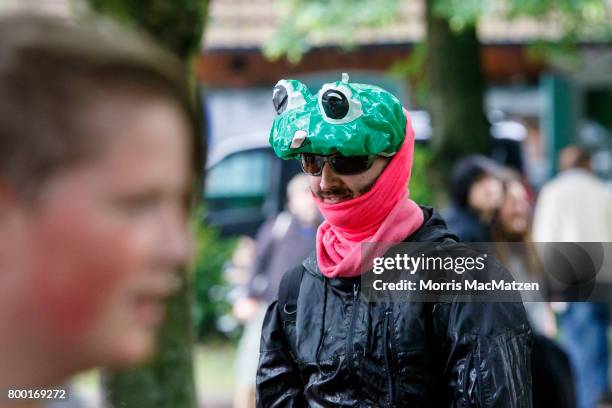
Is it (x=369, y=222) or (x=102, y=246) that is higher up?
(x=369, y=222)

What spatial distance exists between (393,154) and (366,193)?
0.14 meters

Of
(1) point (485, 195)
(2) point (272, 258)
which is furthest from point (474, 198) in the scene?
(2) point (272, 258)

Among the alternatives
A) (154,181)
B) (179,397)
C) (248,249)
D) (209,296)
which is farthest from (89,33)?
(209,296)

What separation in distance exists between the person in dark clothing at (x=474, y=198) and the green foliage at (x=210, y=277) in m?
6.15

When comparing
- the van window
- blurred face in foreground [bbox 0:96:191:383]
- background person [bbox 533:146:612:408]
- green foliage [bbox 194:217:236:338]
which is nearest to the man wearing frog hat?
blurred face in foreground [bbox 0:96:191:383]

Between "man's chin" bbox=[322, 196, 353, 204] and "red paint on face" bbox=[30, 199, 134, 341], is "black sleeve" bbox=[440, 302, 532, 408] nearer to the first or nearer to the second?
"man's chin" bbox=[322, 196, 353, 204]

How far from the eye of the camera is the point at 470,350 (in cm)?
301

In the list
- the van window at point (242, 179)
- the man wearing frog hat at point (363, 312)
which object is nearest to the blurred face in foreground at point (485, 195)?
the man wearing frog hat at point (363, 312)

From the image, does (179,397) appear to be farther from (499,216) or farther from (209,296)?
(209,296)

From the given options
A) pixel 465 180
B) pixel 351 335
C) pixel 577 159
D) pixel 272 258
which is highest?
pixel 577 159

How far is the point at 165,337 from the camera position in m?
6.10

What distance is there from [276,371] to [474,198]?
3.71 m

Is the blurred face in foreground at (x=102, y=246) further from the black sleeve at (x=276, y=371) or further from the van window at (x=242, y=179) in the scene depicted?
the van window at (x=242, y=179)

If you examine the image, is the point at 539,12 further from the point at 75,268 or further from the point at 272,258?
the point at 75,268
